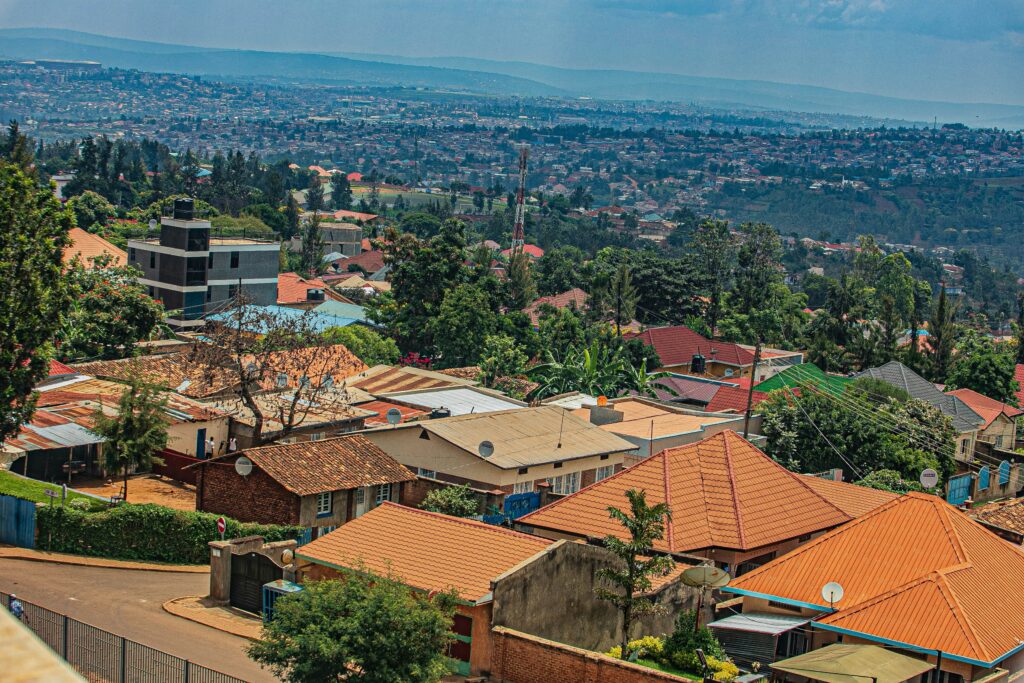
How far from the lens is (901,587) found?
83.2ft

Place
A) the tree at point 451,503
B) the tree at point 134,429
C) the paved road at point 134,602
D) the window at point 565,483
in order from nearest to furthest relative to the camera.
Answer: the paved road at point 134,602 → the tree at point 451,503 → the tree at point 134,429 → the window at point 565,483

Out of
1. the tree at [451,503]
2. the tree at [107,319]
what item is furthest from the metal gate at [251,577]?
the tree at [107,319]

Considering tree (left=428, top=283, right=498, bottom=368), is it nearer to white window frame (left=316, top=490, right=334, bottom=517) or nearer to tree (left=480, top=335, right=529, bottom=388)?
tree (left=480, top=335, right=529, bottom=388)

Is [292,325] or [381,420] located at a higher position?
[292,325]


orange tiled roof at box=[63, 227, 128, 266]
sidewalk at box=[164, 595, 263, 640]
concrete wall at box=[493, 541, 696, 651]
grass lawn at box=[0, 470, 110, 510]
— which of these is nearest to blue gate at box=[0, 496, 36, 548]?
grass lawn at box=[0, 470, 110, 510]

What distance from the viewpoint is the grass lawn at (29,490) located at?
27594 millimetres

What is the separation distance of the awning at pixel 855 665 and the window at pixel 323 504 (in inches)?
454

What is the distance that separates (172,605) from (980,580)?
16.1 meters

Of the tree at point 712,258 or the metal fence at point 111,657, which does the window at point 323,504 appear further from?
the tree at point 712,258

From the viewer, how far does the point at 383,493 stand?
1212 inches

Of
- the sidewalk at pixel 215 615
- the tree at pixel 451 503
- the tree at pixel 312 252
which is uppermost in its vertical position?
the tree at pixel 451 503

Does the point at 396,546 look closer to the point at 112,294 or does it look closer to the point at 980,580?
the point at 980,580

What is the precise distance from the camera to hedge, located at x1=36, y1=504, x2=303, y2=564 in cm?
2684

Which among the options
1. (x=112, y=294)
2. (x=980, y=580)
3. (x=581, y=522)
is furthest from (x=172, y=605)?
(x=112, y=294)
